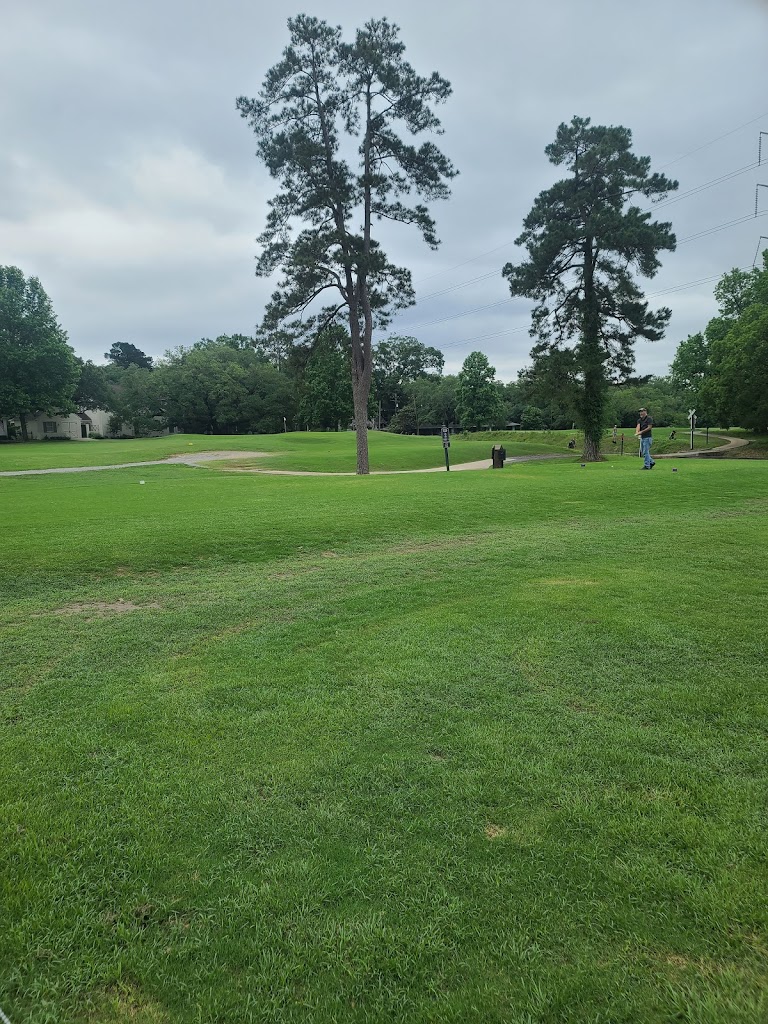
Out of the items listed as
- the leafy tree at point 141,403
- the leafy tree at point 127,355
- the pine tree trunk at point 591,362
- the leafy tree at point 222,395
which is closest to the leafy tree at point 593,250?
the pine tree trunk at point 591,362

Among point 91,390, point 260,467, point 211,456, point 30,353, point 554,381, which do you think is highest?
point 30,353

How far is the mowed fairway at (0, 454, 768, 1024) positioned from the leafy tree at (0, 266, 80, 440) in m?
53.6

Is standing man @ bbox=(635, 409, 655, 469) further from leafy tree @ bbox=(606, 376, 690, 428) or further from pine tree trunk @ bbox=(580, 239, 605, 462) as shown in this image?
leafy tree @ bbox=(606, 376, 690, 428)

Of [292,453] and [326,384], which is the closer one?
[292,453]

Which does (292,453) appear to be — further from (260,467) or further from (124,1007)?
(124,1007)

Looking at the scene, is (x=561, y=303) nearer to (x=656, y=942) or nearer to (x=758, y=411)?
(x=758, y=411)

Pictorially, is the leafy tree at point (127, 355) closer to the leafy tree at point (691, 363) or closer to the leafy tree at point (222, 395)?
the leafy tree at point (222, 395)

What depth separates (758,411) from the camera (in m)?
39.8

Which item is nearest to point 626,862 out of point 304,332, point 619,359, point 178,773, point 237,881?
point 237,881

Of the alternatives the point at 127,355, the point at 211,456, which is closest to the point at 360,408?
the point at 211,456

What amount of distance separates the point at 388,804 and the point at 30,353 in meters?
59.0

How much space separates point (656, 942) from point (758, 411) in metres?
46.7

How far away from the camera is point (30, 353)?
164 ft

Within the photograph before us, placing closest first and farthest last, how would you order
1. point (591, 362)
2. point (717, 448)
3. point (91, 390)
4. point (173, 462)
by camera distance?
point (591, 362) < point (173, 462) < point (717, 448) < point (91, 390)
